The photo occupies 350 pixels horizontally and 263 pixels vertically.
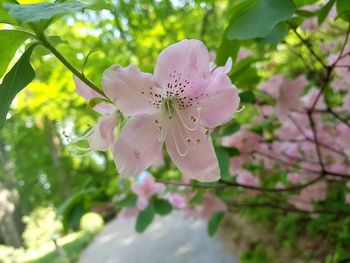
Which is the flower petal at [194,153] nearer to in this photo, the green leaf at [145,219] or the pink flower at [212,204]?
the green leaf at [145,219]

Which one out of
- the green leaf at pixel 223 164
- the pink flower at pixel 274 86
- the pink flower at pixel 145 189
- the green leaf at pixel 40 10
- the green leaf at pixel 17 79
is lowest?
the pink flower at pixel 145 189

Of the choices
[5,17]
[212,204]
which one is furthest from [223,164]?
[212,204]

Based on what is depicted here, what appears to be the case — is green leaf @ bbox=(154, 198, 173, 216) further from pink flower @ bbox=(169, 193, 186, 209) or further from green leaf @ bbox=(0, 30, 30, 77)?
green leaf @ bbox=(0, 30, 30, 77)

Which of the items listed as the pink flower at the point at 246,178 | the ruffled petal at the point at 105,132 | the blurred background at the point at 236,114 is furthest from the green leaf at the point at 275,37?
the pink flower at the point at 246,178

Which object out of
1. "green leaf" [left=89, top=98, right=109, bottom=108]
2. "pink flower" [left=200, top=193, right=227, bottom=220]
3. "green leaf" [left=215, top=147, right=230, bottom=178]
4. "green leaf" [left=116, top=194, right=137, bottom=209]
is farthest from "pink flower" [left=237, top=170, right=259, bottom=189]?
"green leaf" [left=89, top=98, right=109, bottom=108]

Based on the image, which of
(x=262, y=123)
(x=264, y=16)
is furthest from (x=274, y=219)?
(x=264, y=16)

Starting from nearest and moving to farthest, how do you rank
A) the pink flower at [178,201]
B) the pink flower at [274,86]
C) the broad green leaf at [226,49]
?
the broad green leaf at [226,49] → the pink flower at [274,86] → the pink flower at [178,201]

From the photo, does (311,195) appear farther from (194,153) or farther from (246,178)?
(194,153)
